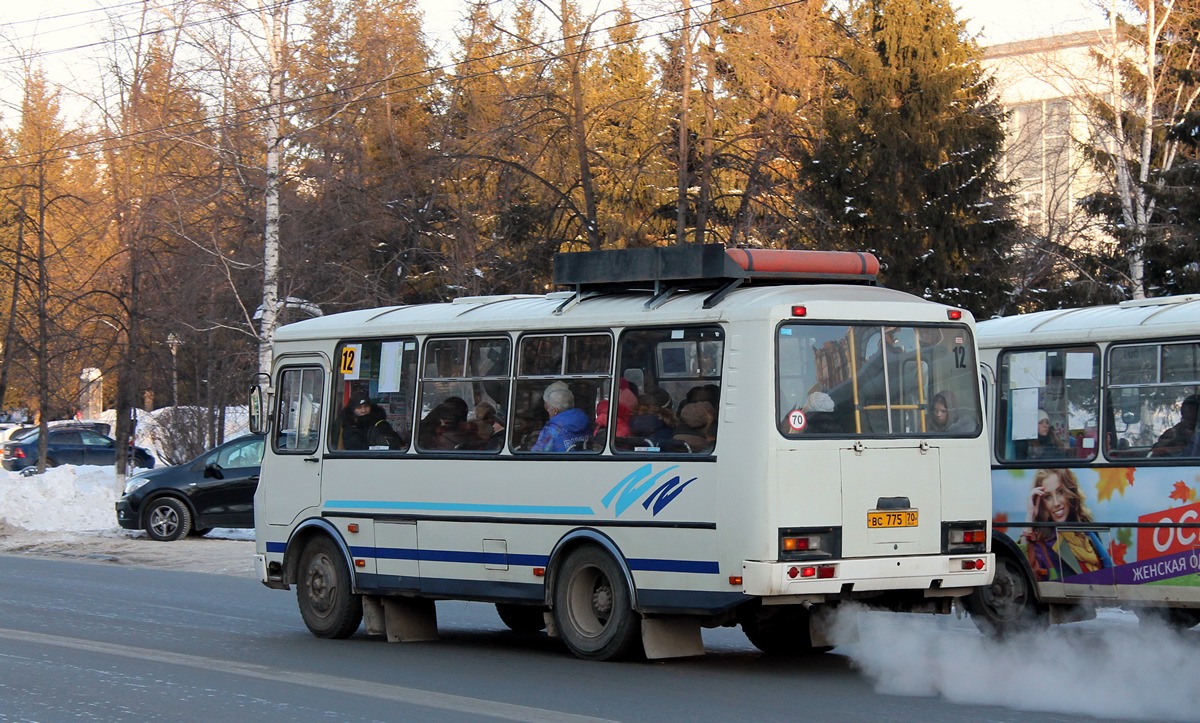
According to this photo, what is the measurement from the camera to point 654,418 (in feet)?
33.5

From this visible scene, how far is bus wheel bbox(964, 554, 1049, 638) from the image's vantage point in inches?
471

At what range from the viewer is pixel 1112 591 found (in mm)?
11234

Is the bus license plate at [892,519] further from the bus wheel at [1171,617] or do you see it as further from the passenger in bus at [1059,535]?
the bus wheel at [1171,617]

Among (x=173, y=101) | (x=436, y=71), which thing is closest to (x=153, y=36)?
(x=173, y=101)

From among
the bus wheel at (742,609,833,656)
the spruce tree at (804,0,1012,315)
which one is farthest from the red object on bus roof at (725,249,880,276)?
the spruce tree at (804,0,1012,315)

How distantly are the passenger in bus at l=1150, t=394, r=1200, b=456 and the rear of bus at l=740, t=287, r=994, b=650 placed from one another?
1586mm

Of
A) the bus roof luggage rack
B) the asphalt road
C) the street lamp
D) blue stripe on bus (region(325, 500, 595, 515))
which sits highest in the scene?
the street lamp

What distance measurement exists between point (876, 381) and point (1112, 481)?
8.29 feet

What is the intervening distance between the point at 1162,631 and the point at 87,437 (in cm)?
3877

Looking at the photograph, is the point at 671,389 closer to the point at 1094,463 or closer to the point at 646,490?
the point at 646,490

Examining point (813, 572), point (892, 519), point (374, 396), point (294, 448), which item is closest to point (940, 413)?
point (892, 519)

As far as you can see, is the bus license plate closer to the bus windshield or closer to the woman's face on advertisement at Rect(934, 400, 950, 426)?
the bus windshield

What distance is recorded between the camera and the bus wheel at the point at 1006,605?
11969mm

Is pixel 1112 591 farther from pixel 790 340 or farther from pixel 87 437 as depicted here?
pixel 87 437
